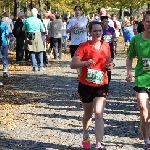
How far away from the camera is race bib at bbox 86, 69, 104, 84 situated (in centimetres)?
639

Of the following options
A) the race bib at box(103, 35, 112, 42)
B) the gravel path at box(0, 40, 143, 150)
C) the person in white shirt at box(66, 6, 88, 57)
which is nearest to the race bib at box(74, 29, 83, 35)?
the person in white shirt at box(66, 6, 88, 57)

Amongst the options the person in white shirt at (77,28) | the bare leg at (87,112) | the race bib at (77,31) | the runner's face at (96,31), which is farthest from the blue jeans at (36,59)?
the runner's face at (96,31)

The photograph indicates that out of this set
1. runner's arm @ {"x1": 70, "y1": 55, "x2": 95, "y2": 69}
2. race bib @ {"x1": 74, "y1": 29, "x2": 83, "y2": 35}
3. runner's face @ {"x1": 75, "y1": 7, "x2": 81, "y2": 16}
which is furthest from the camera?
race bib @ {"x1": 74, "y1": 29, "x2": 83, "y2": 35}

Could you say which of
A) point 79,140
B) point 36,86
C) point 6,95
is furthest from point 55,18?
point 79,140

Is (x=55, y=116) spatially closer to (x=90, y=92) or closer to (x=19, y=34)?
(x=90, y=92)

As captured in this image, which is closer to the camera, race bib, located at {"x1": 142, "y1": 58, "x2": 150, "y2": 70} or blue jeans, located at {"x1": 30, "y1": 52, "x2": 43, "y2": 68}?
race bib, located at {"x1": 142, "y1": 58, "x2": 150, "y2": 70}

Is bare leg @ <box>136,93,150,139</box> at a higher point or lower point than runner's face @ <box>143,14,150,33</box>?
lower

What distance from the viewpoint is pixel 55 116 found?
30.6 ft

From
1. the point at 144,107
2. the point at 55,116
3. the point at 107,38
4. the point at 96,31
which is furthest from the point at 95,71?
the point at 107,38

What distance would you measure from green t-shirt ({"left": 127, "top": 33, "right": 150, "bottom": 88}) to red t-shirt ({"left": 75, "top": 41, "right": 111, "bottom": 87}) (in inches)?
16.2

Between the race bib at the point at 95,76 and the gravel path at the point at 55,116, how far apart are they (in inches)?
43.2

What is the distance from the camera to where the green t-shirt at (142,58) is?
21.0ft

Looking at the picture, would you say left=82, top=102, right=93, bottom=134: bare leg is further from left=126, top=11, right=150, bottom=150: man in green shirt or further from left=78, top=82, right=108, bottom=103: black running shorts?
left=126, top=11, right=150, bottom=150: man in green shirt

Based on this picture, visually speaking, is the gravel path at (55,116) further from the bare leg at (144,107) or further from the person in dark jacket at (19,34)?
the person in dark jacket at (19,34)
